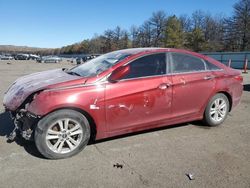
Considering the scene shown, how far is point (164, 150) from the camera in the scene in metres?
4.23

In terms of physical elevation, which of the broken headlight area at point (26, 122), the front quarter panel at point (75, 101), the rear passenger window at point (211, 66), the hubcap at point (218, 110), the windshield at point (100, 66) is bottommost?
the hubcap at point (218, 110)

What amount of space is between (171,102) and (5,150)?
8.91 ft

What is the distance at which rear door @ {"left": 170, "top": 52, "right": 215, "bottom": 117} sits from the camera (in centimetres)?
477

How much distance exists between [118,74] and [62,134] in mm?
1201

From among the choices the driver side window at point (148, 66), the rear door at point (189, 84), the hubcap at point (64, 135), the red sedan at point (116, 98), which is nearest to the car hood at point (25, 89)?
the red sedan at point (116, 98)

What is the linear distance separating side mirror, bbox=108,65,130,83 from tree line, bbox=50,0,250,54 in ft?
194

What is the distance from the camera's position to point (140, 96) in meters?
4.34

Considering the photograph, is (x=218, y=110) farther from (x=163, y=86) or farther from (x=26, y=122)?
(x=26, y=122)

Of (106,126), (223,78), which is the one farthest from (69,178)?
(223,78)

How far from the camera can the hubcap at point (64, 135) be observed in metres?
3.85

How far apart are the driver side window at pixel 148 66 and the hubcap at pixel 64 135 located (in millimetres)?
1100

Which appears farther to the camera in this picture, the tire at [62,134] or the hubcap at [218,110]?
the hubcap at [218,110]

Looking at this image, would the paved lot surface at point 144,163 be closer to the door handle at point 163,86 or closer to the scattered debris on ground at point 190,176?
the scattered debris on ground at point 190,176

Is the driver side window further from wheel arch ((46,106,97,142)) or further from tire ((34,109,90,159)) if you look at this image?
tire ((34,109,90,159))
